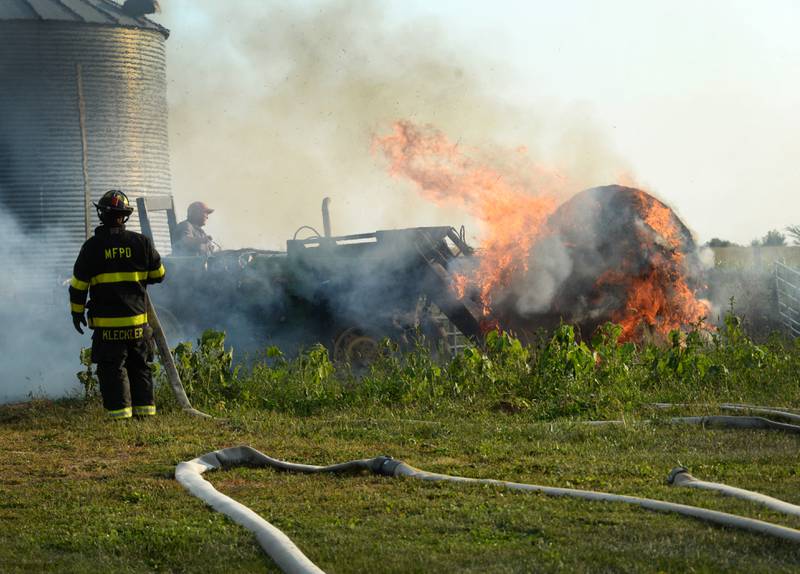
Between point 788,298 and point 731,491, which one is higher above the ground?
point 788,298

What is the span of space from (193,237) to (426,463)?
41.0 ft

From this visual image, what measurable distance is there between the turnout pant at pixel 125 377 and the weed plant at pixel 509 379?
69 cm

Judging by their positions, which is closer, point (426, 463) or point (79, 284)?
point (426, 463)

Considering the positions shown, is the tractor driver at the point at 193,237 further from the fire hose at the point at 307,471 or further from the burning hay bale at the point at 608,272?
the fire hose at the point at 307,471

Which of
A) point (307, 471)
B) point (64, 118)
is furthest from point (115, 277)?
point (64, 118)

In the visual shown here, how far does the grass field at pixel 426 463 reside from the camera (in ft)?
16.9

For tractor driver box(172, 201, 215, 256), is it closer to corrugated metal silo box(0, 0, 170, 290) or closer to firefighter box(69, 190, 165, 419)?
corrugated metal silo box(0, 0, 170, 290)

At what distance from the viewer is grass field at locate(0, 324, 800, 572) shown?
203 inches

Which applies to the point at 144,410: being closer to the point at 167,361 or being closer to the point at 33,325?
the point at 167,361

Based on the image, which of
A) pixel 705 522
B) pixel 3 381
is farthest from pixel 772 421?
pixel 3 381

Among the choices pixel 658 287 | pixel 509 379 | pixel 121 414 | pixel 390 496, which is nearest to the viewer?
pixel 390 496

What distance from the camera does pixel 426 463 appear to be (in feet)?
25.9

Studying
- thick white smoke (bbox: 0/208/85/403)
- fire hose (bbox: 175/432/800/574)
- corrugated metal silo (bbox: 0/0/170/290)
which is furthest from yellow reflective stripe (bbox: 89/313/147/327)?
corrugated metal silo (bbox: 0/0/170/290)

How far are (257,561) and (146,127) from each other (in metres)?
21.5
